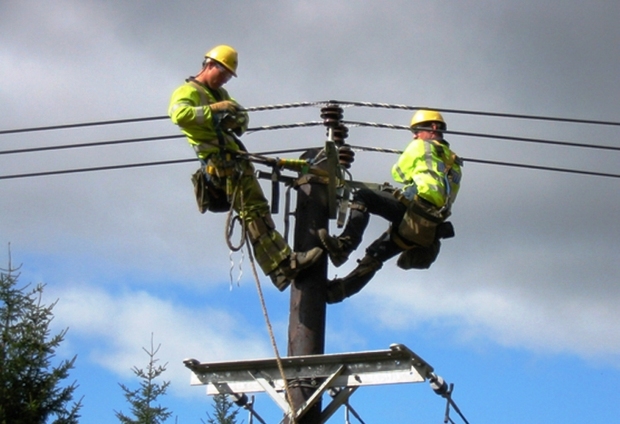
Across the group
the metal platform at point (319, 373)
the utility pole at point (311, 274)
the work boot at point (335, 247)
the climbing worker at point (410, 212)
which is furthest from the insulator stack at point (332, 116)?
the metal platform at point (319, 373)

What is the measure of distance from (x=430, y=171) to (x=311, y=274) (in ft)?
4.69

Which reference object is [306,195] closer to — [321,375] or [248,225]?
[248,225]

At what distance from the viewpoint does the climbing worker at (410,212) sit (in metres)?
9.19

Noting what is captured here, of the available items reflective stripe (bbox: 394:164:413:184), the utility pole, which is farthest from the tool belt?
the utility pole

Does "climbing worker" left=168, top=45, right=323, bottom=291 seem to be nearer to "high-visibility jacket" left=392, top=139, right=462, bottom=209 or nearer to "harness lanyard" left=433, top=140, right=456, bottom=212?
"high-visibility jacket" left=392, top=139, right=462, bottom=209

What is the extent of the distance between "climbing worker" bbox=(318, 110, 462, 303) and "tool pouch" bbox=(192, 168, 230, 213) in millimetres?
955

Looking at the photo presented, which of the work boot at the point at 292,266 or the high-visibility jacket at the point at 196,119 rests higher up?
the high-visibility jacket at the point at 196,119

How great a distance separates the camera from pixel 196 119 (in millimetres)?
8812

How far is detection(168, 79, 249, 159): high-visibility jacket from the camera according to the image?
28.9 ft

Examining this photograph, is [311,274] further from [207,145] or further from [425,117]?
[425,117]

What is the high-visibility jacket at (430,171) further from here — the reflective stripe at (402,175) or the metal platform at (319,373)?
the metal platform at (319,373)

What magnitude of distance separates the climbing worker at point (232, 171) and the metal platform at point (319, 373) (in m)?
0.78

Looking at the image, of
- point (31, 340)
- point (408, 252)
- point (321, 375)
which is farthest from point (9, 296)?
point (321, 375)

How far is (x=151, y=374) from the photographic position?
52.9 feet
